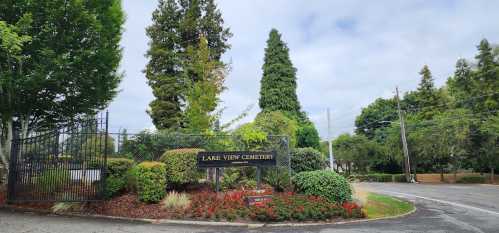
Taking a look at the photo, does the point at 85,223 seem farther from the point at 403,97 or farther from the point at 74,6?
the point at 403,97

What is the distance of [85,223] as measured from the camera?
845 centimetres

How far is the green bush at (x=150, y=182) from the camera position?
9.90 m

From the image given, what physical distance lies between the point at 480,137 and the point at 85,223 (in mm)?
32217

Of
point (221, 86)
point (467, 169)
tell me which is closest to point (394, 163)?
point (467, 169)

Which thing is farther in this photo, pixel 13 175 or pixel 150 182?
pixel 13 175

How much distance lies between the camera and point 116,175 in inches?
439

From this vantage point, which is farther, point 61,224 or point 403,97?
point 403,97

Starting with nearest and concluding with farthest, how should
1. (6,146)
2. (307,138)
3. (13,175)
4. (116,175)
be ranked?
(13,175)
(116,175)
(6,146)
(307,138)

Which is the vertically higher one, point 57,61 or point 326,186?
point 57,61

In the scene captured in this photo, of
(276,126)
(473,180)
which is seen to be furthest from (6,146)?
(473,180)

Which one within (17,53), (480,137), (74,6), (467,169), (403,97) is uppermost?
(403,97)

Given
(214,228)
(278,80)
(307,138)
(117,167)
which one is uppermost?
(278,80)

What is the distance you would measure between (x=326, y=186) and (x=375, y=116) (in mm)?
50091

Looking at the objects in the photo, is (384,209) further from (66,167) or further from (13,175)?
(13,175)
